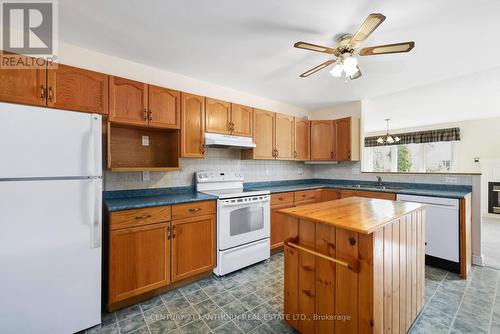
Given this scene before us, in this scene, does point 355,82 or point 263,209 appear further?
point 355,82

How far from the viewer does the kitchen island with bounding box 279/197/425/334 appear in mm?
1231

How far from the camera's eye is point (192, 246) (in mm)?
2297

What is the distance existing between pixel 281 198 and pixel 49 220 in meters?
2.51

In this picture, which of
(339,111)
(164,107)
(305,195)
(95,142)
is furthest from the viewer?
(339,111)

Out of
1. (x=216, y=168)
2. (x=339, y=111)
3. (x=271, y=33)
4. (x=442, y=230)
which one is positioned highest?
(x=271, y=33)

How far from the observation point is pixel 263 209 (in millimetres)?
2871

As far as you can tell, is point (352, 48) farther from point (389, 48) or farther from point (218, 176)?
point (218, 176)

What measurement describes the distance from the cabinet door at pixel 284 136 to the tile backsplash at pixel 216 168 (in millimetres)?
337

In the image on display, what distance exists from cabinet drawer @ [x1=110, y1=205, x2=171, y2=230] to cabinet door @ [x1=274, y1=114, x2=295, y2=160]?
80.9 inches

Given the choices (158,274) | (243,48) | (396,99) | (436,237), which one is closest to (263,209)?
(158,274)

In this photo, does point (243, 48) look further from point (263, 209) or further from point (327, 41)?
point (263, 209)

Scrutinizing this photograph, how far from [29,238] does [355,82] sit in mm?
3833

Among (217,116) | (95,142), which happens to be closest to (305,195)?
(217,116)

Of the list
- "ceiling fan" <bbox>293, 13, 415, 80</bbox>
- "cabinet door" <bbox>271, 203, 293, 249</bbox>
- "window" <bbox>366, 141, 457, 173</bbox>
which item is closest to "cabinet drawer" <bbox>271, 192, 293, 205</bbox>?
"cabinet door" <bbox>271, 203, 293, 249</bbox>
